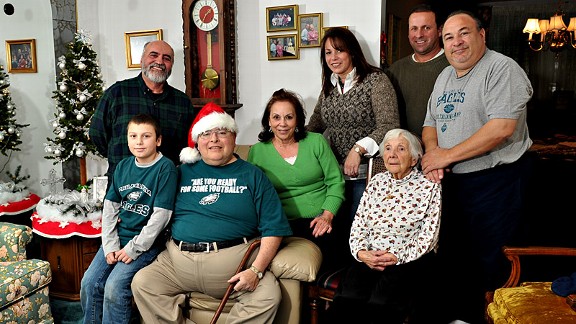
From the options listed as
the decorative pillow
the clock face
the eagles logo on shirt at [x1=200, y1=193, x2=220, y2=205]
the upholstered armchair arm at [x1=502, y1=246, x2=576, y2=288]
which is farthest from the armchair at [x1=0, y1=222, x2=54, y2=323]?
the upholstered armchair arm at [x1=502, y1=246, x2=576, y2=288]

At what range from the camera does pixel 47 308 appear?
2.73 m

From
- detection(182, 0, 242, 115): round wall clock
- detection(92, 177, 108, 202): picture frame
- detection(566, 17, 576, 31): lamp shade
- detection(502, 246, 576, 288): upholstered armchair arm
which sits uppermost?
detection(566, 17, 576, 31): lamp shade

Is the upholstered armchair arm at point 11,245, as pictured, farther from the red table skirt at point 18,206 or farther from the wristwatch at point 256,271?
Result: the red table skirt at point 18,206

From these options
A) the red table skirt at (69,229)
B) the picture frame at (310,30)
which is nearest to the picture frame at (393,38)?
the picture frame at (310,30)

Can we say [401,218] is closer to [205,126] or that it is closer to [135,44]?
[205,126]

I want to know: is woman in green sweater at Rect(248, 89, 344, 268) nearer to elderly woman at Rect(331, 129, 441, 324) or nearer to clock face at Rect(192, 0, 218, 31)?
elderly woman at Rect(331, 129, 441, 324)

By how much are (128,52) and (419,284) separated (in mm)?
3410

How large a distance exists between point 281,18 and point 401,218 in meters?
2.08

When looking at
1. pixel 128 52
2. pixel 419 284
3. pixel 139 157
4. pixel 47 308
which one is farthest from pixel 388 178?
pixel 128 52

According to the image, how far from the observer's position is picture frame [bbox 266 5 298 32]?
12.2 ft

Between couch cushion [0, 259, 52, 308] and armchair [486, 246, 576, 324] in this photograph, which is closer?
armchair [486, 246, 576, 324]

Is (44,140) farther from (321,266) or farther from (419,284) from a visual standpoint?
(419,284)

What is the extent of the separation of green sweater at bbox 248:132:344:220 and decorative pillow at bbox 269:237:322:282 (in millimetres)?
276

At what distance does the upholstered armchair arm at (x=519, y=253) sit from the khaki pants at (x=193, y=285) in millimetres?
1037
